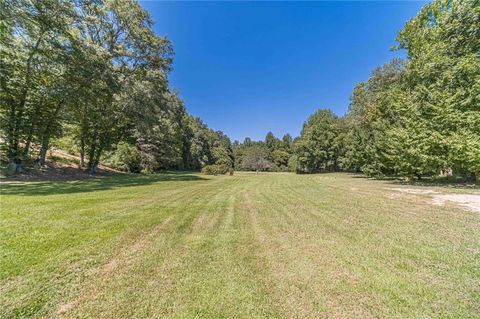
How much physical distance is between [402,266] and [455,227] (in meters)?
3.36

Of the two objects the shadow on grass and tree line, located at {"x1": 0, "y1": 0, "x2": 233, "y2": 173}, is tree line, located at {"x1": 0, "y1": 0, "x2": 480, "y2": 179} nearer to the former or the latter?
tree line, located at {"x1": 0, "y1": 0, "x2": 233, "y2": 173}

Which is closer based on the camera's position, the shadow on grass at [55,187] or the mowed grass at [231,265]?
the mowed grass at [231,265]

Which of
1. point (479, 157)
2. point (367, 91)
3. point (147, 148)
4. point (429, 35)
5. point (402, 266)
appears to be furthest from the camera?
point (367, 91)

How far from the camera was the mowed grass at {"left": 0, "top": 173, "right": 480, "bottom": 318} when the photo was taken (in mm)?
2469

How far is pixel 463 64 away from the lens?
13.6 m

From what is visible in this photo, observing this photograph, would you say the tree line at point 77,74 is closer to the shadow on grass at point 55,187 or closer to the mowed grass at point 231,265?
the shadow on grass at point 55,187

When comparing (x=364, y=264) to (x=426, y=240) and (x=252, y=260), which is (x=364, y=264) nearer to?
(x=252, y=260)

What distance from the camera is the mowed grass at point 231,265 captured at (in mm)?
2469

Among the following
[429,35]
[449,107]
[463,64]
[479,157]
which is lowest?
[479,157]

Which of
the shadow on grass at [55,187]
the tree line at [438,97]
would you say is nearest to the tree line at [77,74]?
the shadow on grass at [55,187]

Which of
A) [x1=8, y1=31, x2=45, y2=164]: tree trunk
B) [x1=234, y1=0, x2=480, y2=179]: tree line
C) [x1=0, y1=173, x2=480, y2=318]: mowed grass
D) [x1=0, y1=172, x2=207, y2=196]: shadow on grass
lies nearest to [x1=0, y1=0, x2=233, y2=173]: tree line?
[x1=8, y1=31, x2=45, y2=164]: tree trunk

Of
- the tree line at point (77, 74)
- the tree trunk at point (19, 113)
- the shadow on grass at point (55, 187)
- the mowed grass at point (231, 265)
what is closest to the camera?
the mowed grass at point (231, 265)

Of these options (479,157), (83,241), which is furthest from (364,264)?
(479,157)

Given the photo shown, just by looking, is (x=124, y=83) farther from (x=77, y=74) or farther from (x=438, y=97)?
(x=438, y=97)
